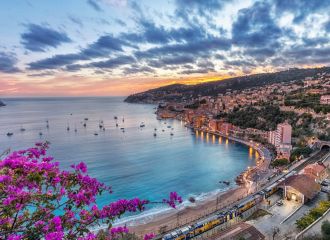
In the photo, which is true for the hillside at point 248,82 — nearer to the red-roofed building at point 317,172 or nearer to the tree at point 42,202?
the red-roofed building at point 317,172

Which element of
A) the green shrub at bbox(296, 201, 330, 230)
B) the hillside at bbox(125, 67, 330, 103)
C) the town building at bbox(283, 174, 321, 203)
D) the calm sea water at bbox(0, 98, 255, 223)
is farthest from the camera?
the hillside at bbox(125, 67, 330, 103)

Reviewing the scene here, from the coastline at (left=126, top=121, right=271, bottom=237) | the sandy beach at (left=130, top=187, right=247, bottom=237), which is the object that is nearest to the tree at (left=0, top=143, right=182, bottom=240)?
the coastline at (left=126, top=121, right=271, bottom=237)

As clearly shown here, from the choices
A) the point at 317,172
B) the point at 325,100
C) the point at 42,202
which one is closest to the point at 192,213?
the point at 317,172

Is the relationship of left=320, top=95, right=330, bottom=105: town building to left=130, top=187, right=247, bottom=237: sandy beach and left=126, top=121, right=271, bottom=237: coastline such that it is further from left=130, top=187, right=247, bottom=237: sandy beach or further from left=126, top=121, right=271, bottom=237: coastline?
left=130, top=187, right=247, bottom=237: sandy beach

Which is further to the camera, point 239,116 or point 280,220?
point 239,116

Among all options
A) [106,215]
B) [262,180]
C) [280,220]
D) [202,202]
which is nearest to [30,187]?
[106,215]

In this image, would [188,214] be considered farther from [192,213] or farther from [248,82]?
[248,82]

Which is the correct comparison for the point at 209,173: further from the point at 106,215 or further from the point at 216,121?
the point at 216,121

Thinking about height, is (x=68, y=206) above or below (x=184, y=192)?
above
